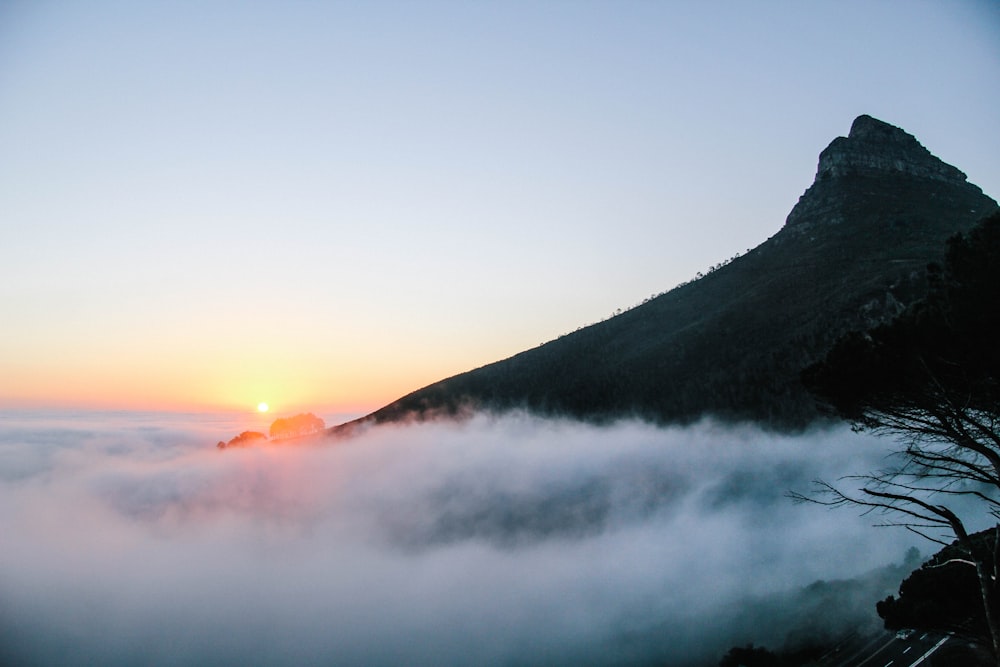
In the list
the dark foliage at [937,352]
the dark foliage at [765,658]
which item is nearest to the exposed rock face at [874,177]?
the dark foliage at [765,658]

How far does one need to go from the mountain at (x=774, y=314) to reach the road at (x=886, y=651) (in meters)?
44.7

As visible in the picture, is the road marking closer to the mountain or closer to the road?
the road

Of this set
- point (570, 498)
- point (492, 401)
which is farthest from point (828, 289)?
point (570, 498)

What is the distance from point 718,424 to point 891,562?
33.7 meters

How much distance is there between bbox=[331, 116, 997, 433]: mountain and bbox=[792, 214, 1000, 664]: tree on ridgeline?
8035 centimetres

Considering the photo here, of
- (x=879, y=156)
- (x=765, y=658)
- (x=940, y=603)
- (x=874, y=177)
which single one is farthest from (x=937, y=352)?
(x=879, y=156)

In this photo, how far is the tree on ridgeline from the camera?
14.4m

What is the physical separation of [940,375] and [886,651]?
160 ft

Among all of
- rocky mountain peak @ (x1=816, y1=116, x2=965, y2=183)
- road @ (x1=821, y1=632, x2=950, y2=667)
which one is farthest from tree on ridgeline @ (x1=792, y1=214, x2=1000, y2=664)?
rocky mountain peak @ (x1=816, y1=116, x2=965, y2=183)

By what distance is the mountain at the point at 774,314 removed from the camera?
98.9 meters

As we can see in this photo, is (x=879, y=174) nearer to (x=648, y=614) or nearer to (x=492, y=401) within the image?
(x=492, y=401)

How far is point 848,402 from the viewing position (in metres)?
16.9

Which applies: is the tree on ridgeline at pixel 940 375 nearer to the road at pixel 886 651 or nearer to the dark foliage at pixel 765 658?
the road at pixel 886 651

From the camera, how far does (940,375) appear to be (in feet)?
50.7
